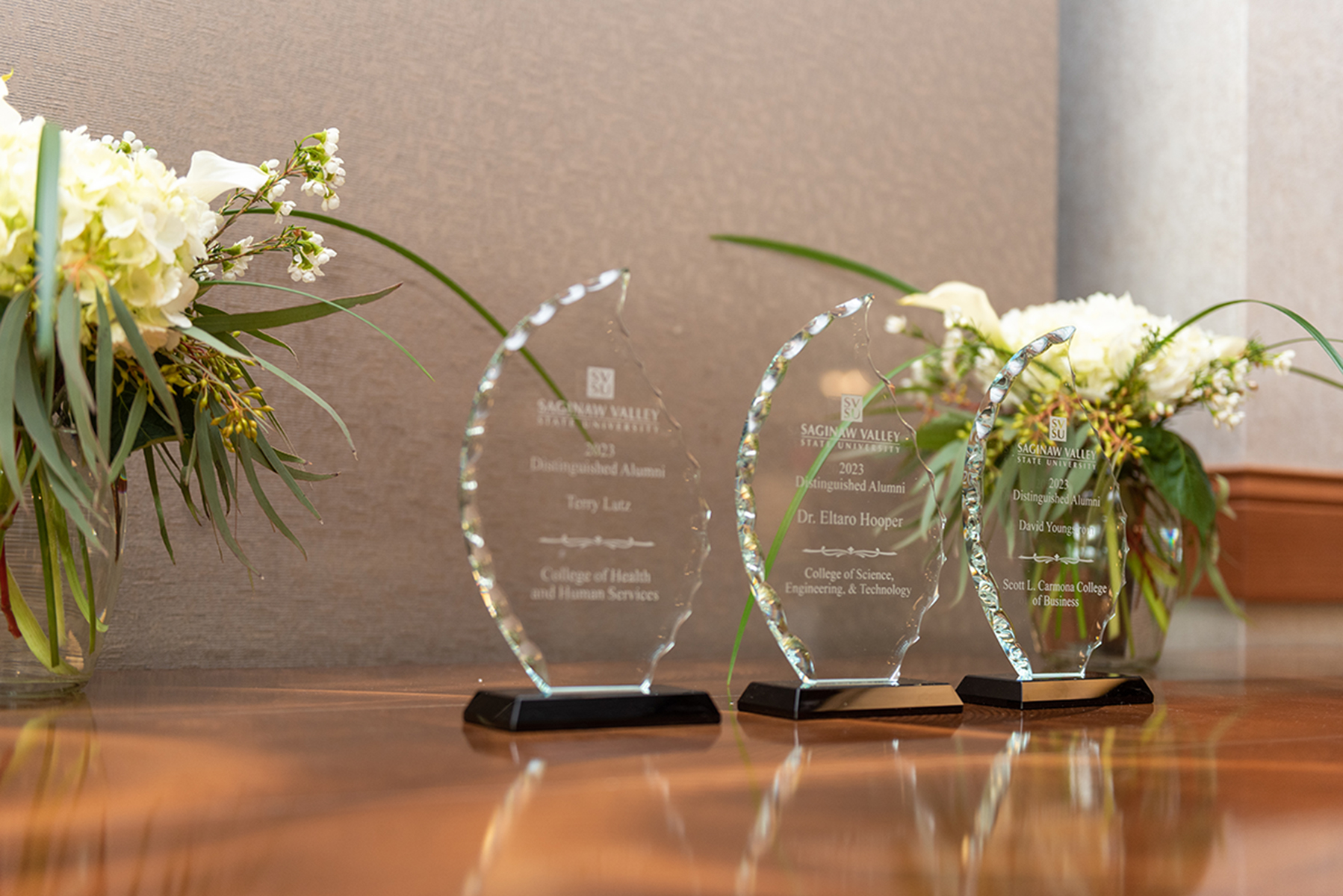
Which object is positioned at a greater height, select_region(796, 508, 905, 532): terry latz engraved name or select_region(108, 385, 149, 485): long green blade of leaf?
select_region(108, 385, 149, 485): long green blade of leaf

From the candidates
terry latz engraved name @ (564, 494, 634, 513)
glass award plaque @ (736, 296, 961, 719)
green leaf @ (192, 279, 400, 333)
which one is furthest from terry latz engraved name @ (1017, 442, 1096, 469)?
green leaf @ (192, 279, 400, 333)

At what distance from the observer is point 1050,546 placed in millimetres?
876

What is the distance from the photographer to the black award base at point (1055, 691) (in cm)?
85

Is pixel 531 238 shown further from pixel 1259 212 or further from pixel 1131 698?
pixel 1259 212

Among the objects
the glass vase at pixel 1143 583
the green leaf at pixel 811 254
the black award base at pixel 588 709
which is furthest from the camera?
the green leaf at pixel 811 254

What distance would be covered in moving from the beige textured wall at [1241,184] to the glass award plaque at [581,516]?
1.22 meters

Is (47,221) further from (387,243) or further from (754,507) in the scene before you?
(754,507)

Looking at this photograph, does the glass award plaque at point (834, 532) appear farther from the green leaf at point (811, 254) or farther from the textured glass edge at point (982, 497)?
A: the green leaf at point (811, 254)

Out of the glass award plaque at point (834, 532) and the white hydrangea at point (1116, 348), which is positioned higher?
the white hydrangea at point (1116, 348)

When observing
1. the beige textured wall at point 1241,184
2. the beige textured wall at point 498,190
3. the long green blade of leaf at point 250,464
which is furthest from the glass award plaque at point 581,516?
the beige textured wall at point 1241,184

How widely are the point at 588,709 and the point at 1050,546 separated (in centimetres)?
43

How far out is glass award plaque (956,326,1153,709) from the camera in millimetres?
834

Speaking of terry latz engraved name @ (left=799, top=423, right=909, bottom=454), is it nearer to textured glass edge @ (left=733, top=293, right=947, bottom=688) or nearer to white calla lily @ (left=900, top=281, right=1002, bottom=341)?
textured glass edge @ (left=733, top=293, right=947, bottom=688)

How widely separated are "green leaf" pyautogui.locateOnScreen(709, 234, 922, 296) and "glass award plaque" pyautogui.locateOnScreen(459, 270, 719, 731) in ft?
2.08
